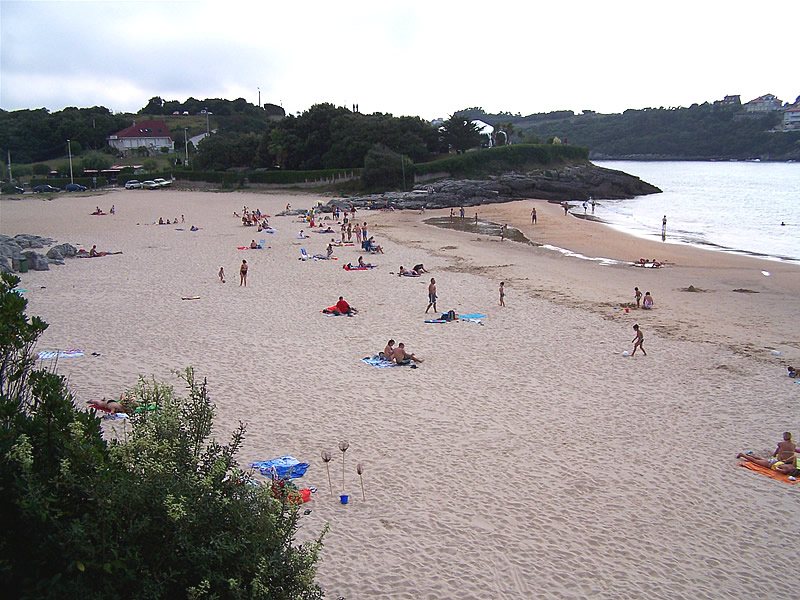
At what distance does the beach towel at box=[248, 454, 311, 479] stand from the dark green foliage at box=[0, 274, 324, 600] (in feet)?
12.5

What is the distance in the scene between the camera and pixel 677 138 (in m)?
142

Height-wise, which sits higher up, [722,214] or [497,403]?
[722,214]

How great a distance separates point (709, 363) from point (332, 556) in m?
10.2

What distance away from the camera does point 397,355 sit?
13.0 metres

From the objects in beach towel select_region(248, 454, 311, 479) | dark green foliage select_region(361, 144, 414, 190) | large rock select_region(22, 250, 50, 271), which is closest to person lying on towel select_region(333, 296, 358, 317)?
beach towel select_region(248, 454, 311, 479)

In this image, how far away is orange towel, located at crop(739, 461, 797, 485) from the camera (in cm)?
849

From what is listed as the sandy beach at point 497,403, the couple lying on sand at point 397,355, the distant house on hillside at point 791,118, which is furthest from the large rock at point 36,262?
the distant house on hillside at point 791,118

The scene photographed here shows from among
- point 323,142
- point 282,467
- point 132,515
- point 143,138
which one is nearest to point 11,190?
point 323,142

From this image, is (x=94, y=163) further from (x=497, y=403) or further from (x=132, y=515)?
(x=132, y=515)

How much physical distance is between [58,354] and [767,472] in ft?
42.3

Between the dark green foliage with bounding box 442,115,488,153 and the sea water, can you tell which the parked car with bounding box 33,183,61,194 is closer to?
the dark green foliage with bounding box 442,115,488,153

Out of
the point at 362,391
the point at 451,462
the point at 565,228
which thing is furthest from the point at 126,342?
the point at 565,228

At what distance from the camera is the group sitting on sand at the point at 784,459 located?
8.62 m

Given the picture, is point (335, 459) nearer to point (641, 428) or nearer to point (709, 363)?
point (641, 428)
